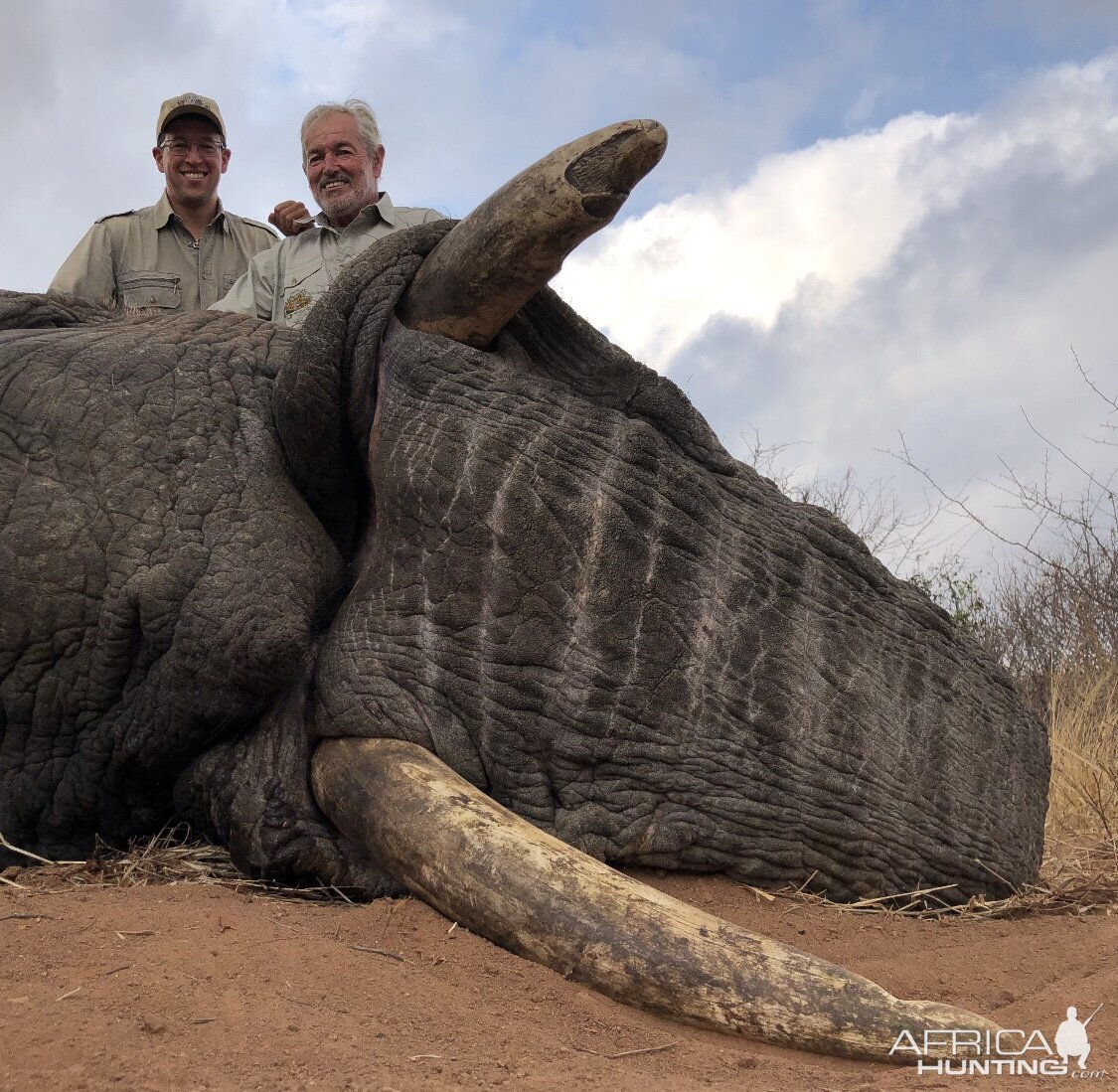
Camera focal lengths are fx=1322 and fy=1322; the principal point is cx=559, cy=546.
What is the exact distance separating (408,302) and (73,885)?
1643 millimetres

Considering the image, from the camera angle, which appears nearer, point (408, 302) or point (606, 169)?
point (606, 169)

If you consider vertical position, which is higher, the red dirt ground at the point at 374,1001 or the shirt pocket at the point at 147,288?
the shirt pocket at the point at 147,288

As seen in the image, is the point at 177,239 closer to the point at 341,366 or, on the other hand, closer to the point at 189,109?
the point at 189,109

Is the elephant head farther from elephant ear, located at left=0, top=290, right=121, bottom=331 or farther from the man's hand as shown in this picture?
the man's hand

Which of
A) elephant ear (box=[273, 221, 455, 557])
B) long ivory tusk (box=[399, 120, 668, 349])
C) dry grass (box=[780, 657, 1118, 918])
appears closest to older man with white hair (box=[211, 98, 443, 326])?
elephant ear (box=[273, 221, 455, 557])

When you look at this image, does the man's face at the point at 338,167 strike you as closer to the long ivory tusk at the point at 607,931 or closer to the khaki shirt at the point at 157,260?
the khaki shirt at the point at 157,260

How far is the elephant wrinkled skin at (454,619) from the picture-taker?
3.07 metres

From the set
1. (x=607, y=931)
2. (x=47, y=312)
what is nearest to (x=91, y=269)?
(x=47, y=312)

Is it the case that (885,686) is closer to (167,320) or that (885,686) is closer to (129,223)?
(167,320)

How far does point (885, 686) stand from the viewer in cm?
330

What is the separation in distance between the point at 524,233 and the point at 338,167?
3406 mm

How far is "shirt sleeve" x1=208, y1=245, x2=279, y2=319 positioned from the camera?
6031mm

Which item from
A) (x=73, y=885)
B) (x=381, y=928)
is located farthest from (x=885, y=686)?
(x=73, y=885)

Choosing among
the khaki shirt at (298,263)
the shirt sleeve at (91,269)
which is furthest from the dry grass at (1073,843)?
the shirt sleeve at (91,269)
